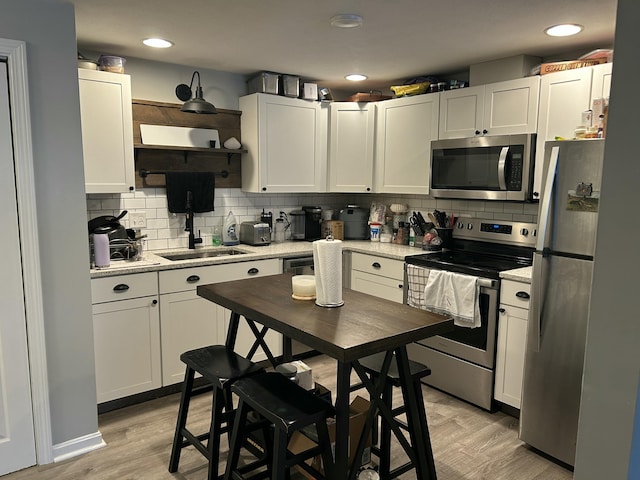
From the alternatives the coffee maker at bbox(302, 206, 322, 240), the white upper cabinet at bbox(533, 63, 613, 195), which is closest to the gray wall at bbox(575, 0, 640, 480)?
the white upper cabinet at bbox(533, 63, 613, 195)

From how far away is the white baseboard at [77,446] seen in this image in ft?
8.21

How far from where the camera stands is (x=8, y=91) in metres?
2.20

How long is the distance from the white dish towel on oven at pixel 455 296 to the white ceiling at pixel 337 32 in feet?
4.80

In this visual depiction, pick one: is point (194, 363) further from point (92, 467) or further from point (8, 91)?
point (8, 91)

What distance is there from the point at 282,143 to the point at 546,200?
7.10ft

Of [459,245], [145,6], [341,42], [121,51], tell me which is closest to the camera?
[145,6]

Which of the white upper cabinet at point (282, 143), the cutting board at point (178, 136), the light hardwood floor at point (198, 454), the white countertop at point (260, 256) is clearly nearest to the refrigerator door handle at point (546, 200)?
→ the white countertop at point (260, 256)

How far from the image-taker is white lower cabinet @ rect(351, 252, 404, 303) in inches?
141

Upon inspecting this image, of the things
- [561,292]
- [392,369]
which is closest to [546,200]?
[561,292]

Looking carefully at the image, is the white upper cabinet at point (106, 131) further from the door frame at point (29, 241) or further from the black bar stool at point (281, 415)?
the black bar stool at point (281, 415)

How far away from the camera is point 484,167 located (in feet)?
10.9

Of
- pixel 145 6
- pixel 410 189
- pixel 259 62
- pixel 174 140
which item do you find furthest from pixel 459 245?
pixel 145 6

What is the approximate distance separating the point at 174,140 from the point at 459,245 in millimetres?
2340

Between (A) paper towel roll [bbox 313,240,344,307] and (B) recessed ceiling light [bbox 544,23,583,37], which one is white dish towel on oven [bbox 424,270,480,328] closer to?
(A) paper towel roll [bbox 313,240,344,307]
